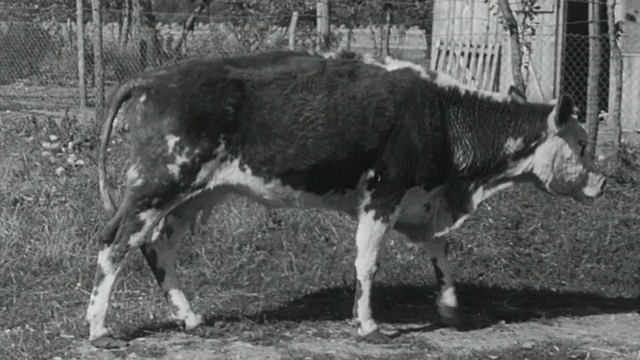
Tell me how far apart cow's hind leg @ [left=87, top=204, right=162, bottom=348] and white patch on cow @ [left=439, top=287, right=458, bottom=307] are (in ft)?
7.04

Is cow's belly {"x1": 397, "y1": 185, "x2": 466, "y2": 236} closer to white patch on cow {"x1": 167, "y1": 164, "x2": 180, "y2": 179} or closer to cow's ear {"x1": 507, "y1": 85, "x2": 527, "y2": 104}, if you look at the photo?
cow's ear {"x1": 507, "y1": 85, "x2": 527, "y2": 104}

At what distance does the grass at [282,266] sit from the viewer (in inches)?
332

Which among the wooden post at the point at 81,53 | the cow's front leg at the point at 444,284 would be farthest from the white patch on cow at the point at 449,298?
the wooden post at the point at 81,53

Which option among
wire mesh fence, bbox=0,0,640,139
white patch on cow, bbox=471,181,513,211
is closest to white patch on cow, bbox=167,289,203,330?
white patch on cow, bbox=471,181,513,211

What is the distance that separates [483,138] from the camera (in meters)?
8.34

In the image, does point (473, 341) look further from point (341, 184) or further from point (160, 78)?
point (160, 78)

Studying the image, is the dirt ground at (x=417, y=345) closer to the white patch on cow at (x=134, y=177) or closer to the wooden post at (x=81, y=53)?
the white patch on cow at (x=134, y=177)

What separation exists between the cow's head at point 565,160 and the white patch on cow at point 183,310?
2.56m

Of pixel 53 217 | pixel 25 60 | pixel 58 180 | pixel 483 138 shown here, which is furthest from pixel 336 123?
pixel 25 60

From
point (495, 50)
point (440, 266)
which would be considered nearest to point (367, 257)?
point (440, 266)

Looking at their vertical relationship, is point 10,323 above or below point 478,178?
below

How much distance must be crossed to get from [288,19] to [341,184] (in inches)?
473

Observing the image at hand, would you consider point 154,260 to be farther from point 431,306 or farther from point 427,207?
point 431,306

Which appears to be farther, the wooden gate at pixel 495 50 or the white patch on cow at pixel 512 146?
the wooden gate at pixel 495 50
